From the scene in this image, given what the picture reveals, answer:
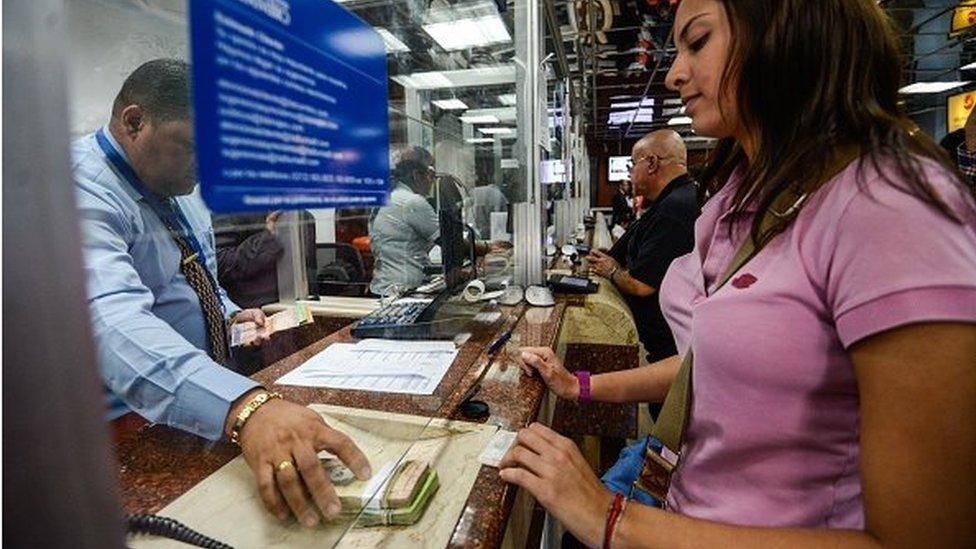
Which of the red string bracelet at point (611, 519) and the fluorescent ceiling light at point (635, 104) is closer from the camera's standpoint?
the red string bracelet at point (611, 519)

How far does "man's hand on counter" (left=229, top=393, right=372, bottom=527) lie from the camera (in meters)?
0.61

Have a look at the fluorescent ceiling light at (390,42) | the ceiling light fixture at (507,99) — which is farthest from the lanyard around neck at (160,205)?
the ceiling light fixture at (507,99)

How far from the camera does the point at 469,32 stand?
2010 millimetres

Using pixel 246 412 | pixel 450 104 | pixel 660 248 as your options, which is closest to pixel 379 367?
pixel 246 412

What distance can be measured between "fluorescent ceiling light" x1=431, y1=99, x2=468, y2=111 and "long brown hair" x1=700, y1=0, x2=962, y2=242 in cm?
99

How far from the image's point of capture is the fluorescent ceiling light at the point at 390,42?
2.93 ft

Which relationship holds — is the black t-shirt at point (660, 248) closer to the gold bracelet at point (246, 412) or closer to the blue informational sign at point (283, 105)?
the blue informational sign at point (283, 105)

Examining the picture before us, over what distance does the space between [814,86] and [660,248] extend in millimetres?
1845

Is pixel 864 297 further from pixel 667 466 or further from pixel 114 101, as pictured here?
pixel 114 101

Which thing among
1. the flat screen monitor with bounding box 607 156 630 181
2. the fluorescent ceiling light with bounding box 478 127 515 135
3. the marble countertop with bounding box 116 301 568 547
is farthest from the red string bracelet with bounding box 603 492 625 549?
the flat screen monitor with bounding box 607 156 630 181

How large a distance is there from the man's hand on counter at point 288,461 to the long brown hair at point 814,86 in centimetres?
64

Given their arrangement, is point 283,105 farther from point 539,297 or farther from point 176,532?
point 539,297

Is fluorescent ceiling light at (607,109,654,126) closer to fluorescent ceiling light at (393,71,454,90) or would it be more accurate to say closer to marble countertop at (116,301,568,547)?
fluorescent ceiling light at (393,71,454,90)

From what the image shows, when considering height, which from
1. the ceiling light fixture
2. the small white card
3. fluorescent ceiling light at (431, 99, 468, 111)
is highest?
the ceiling light fixture
